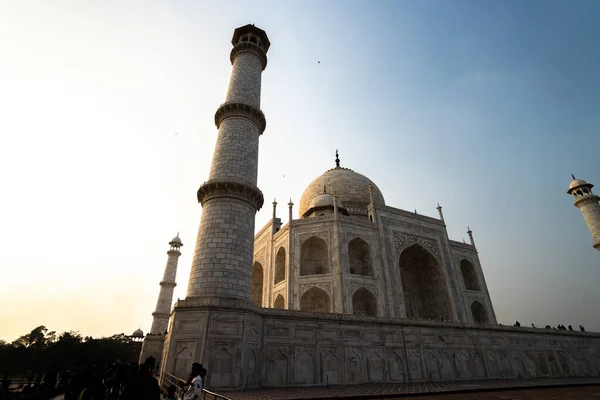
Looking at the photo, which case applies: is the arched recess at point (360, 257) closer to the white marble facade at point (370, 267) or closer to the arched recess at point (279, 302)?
the white marble facade at point (370, 267)

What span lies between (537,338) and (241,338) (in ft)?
50.5

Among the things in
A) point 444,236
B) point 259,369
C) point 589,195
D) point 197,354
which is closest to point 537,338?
point 444,236

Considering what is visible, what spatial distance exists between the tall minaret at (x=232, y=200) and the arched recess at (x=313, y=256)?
9.94 metres

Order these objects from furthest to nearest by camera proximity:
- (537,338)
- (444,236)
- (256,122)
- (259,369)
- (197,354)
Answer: (444,236)
(537,338)
(256,122)
(259,369)
(197,354)

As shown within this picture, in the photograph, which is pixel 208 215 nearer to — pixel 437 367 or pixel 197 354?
pixel 197 354

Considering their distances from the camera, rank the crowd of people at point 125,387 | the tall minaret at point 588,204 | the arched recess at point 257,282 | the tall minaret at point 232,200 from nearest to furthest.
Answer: the crowd of people at point 125,387 → the tall minaret at point 232,200 → the arched recess at point 257,282 → the tall minaret at point 588,204

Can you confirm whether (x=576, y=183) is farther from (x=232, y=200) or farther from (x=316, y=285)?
(x=232, y=200)

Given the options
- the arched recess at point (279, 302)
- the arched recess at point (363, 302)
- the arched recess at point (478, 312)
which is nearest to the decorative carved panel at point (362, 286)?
the arched recess at point (363, 302)

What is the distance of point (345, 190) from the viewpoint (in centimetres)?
2870

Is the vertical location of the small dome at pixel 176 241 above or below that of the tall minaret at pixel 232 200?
above

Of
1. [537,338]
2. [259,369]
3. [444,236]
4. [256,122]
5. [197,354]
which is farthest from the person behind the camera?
[444,236]

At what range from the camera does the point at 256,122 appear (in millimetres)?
13945

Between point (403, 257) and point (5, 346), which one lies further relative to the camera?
point (5, 346)

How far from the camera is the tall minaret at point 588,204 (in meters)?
28.7
